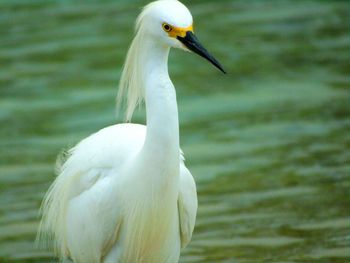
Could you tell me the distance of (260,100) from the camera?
1044 cm

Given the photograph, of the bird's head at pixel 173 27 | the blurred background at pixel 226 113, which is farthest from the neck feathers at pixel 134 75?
the blurred background at pixel 226 113

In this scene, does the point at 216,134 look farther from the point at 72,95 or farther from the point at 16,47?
the point at 16,47

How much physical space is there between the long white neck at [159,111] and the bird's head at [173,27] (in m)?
0.09

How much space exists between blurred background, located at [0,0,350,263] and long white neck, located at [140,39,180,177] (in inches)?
70.4

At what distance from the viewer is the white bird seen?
A: 17.2ft

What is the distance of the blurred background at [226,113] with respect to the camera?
7496 millimetres

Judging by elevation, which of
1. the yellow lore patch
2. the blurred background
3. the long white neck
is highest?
the yellow lore patch

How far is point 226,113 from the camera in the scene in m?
10.1

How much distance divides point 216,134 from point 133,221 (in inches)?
155

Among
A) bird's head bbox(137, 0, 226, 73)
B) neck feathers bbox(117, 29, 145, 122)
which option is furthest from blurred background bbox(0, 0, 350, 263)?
bird's head bbox(137, 0, 226, 73)

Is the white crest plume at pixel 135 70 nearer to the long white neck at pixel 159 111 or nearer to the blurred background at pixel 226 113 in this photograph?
the long white neck at pixel 159 111

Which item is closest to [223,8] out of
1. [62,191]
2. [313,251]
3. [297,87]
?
[297,87]

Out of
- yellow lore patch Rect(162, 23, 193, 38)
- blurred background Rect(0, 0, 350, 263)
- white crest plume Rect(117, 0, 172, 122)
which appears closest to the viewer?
yellow lore patch Rect(162, 23, 193, 38)

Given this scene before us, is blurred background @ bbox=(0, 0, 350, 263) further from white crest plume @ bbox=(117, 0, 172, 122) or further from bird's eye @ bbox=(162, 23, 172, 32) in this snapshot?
bird's eye @ bbox=(162, 23, 172, 32)
